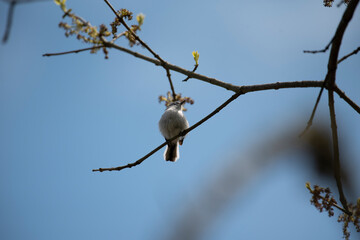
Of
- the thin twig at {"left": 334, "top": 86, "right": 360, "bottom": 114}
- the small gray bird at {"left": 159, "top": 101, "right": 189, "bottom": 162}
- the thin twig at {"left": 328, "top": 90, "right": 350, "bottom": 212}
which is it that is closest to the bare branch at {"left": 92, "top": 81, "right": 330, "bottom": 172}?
the thin twig at {"left": 334, "top": 86, "right": 360, "bottom": 114}

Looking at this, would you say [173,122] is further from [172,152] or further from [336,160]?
[336,160]

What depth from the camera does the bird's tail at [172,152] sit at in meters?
6.89

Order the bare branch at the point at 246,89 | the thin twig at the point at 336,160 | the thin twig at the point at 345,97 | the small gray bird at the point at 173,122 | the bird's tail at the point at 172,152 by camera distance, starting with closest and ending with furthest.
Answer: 1. the thin twig at the point at 336,160
2. the thin twig at the point at 345,97
3. the bare branch at the point at 246,89
4. the small gray bird at the point at 173,122
5. the bird's tail at the point at 172,152

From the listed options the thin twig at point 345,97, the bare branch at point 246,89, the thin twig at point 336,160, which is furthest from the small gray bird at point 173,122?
the thin twig at point 336,160

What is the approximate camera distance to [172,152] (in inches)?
274

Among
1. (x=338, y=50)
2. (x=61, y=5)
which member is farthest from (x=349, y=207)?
(x=61, y=5)

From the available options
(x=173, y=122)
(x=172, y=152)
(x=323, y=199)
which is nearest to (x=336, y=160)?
(x=323, y=199)

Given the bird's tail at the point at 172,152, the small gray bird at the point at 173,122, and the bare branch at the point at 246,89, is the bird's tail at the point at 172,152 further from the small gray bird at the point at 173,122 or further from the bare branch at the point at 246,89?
the bare branch at the point at 246,89

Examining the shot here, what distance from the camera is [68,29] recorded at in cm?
292

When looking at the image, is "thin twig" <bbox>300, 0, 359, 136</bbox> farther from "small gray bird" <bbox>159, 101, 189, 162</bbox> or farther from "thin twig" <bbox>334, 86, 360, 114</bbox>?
"small gray bird" <bbox>159, 101, 189, 162</bbox>

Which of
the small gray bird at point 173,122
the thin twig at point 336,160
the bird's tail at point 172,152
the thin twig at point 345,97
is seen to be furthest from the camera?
the bird's tail at point 172,152

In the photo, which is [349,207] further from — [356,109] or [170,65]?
[170,65]

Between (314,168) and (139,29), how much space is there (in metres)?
2.17

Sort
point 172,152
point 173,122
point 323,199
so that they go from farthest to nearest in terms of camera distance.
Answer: point 172,152 < point 173,122 < point 323,199
